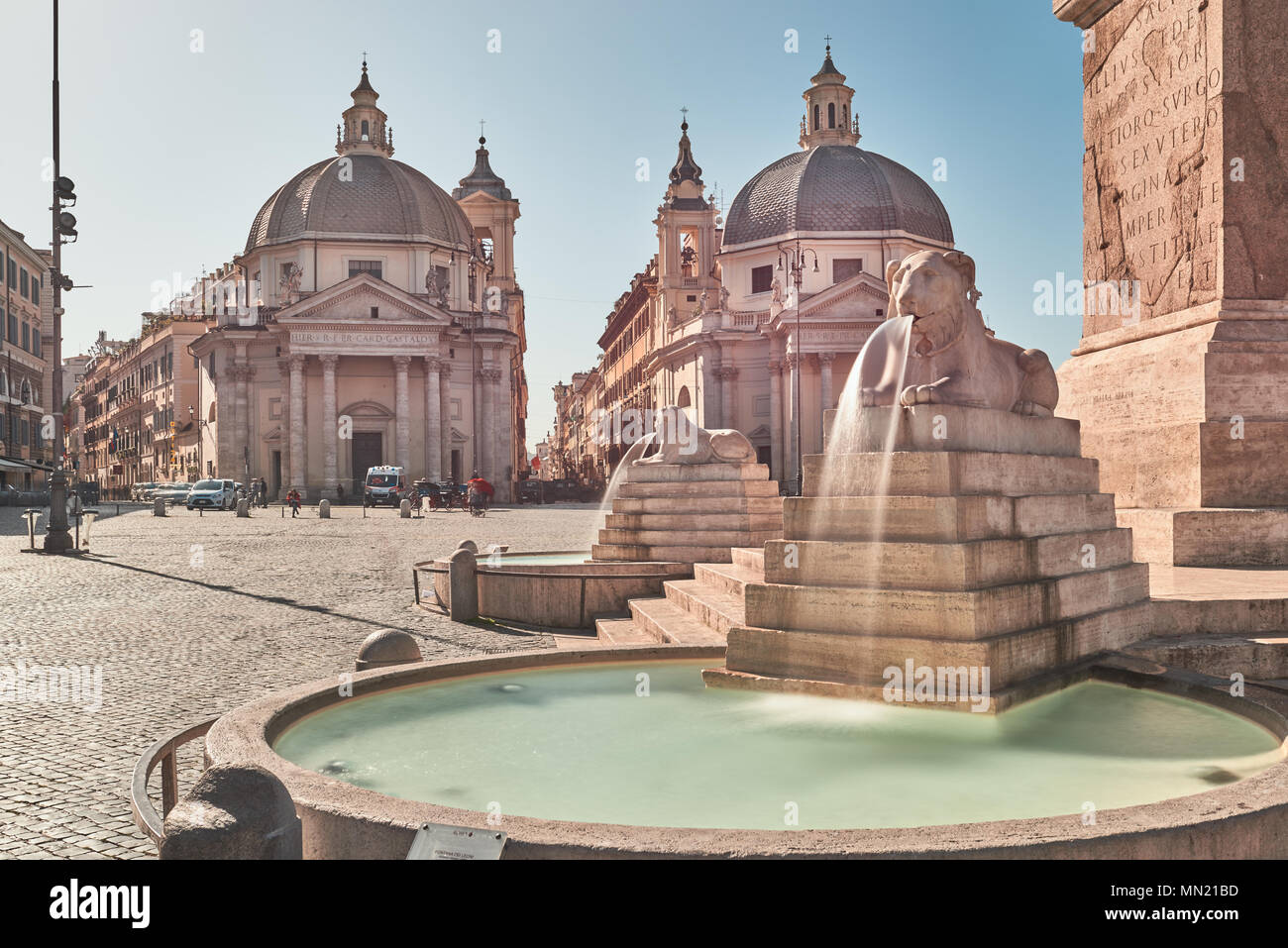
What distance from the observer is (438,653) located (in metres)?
8.80

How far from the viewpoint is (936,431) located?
209 inches

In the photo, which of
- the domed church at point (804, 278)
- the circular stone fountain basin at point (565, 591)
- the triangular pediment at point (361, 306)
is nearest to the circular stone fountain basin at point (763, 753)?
the circular stone fountain basin at point (565, 591)

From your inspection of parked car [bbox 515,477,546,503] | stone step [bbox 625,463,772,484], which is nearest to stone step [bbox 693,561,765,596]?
stone step [bbox 625,463,772,484]

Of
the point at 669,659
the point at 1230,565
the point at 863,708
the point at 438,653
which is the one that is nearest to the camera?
the point at 863,708

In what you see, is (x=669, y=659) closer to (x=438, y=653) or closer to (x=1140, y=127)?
(x=438, y=653)

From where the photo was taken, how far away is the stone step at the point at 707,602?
280 inches

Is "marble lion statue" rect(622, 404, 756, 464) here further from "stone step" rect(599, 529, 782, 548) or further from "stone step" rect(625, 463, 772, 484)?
"stone step" rect(599, 529, 782, 548)

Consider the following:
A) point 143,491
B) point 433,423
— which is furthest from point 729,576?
point 143,491

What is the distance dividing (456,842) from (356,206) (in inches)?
2391

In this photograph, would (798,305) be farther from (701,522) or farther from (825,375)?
(701,522)

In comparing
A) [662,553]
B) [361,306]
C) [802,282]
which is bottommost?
[662,553]

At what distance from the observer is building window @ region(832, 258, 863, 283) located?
190 ft

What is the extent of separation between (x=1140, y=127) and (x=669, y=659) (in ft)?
21.6
